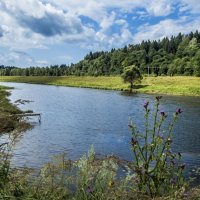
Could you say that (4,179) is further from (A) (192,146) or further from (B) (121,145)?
(A) (192,146)

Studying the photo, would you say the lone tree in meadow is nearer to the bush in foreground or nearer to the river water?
the river water

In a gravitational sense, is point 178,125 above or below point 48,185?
below

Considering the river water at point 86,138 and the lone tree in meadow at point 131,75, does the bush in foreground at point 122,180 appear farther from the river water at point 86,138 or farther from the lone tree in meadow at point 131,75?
the lone tree in meadow at point 131,75

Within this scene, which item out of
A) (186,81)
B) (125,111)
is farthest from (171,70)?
(125,111)

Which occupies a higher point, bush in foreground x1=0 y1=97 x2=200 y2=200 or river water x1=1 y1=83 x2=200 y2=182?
bush in foreground x1=0 y1=97 x2=200 y2=200

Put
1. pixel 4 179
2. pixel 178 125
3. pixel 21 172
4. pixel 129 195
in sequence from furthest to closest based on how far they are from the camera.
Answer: pixel 178 125, pixel 21 172, pixel 4 179, pixel 129 195

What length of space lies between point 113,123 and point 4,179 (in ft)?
145

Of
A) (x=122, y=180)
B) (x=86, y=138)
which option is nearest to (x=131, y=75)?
(x=86, y=138)

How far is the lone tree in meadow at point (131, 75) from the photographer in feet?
452

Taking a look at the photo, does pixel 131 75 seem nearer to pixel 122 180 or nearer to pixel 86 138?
pixel 86 138

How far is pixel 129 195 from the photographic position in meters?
7.39

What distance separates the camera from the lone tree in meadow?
138 metres

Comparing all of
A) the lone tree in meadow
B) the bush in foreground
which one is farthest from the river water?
the lone tree in meadow

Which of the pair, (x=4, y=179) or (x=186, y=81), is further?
(x=186, y=81)
